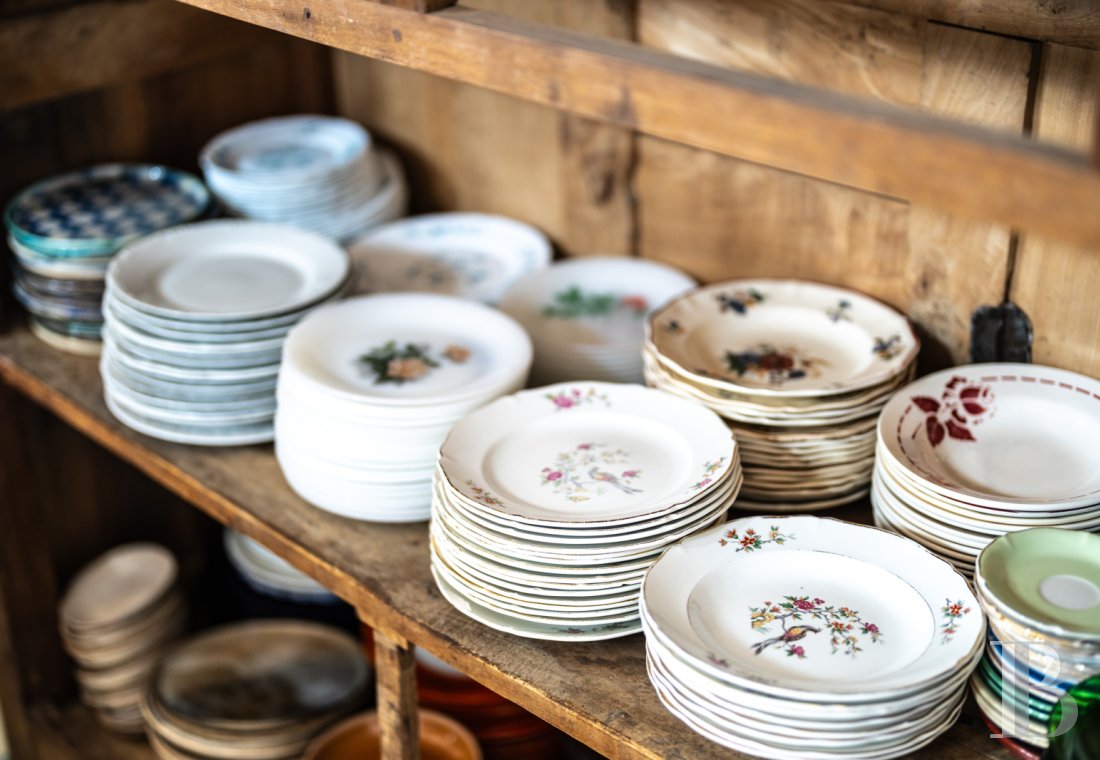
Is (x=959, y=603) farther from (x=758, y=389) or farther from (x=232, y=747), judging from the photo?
(x=232, y=747)

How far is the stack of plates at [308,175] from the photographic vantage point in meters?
1.91

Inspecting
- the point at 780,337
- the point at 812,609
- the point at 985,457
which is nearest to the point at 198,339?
the point at 780,337

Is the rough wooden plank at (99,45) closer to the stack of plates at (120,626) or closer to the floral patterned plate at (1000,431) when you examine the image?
the stack of plates at (120,626)

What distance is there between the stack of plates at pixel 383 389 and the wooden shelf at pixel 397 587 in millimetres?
47

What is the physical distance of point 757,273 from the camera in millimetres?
1704

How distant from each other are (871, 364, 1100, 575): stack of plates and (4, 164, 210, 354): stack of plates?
1.10 m

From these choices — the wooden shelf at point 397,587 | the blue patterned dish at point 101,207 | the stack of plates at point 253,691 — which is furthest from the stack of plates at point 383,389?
the stack of plates at point 253,691

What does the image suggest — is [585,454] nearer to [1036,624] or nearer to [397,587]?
[397,587]

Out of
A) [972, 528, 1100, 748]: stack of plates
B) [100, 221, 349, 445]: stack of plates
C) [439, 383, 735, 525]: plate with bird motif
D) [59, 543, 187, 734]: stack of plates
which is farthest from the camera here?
[59, 543, 187, 734]: stack of plates

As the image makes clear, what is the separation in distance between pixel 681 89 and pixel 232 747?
1.31 metres

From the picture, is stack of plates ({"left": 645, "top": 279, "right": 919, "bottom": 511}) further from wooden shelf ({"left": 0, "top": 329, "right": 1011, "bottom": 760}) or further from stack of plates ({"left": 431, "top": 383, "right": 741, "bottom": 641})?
wooden shelf ({"left": 0, "top": 329, "right": 1011, "bottom": 760})

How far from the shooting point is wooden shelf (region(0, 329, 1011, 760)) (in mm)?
1159

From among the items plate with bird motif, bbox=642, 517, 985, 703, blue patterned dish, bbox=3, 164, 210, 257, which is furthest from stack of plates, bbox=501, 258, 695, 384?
blue patterned dish, bbox=3, 164, 210, 257

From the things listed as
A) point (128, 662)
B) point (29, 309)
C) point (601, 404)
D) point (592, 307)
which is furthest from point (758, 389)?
point (128, 662)
